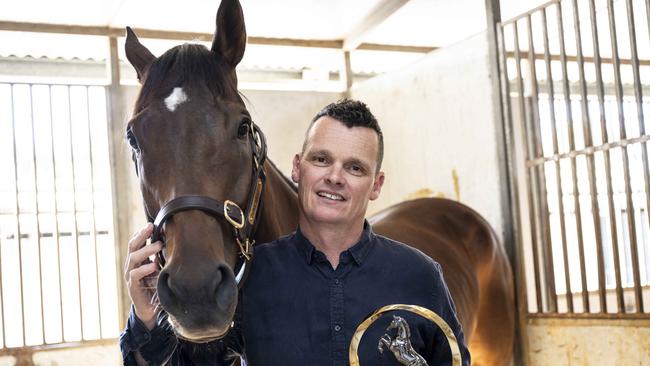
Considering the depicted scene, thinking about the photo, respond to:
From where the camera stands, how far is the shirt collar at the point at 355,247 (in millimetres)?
1362

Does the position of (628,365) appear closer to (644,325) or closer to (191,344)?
(644,325)

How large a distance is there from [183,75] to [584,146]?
2.34 metres

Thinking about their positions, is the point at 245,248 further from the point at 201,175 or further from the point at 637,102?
the point at 637,102

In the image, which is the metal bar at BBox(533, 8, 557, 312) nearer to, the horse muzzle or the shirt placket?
the shirt placket

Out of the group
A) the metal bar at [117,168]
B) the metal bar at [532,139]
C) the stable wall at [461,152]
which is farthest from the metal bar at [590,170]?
the metal bar at [117,168]

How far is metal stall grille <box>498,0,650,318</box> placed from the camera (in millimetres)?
3080

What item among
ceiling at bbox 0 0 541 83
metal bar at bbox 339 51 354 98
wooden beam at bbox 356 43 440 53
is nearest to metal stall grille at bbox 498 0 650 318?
ceiling at bbox 0 0 541 83

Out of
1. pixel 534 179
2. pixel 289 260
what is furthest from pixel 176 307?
pixel 534 179

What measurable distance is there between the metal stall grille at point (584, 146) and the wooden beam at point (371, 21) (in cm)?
73

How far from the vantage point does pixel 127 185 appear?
4629mm

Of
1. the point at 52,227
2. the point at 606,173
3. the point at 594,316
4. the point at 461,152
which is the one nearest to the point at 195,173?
the point at 606,173

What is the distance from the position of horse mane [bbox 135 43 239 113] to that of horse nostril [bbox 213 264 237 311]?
1.38ft

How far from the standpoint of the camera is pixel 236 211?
4.74ft

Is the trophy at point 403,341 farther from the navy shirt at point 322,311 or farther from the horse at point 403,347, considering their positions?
the navy shirt at point 322,311
